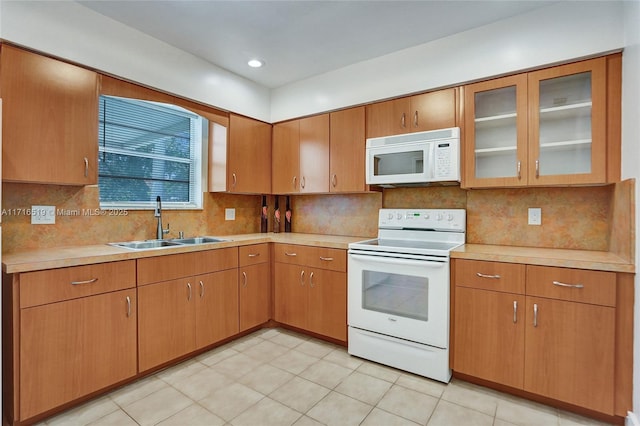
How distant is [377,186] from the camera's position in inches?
116

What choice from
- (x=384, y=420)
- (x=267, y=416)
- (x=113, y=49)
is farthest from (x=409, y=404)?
(x=113, y=49)

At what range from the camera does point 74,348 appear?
1.86m

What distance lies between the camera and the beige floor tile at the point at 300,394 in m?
1.98

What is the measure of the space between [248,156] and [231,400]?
211cm

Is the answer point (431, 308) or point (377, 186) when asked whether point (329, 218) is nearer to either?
point (377, 186)

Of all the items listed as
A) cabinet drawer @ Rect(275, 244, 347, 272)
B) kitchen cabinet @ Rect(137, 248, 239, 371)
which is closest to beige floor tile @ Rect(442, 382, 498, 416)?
cabinet drawer @ Rect(275, 244, 347, 272)

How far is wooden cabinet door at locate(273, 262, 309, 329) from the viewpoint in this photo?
115 inches

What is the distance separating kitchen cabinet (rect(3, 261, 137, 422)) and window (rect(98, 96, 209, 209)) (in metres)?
0.82

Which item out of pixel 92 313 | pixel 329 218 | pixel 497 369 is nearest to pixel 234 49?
pixel 329 218

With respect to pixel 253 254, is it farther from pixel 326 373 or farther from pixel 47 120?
pixel 47 120

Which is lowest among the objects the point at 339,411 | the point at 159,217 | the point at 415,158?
the point at 339,411

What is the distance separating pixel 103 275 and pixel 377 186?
2.13 metres

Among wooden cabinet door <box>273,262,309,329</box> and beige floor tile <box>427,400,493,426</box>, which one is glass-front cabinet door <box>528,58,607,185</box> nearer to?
beige floor tile <box>427,400,493,426</box>

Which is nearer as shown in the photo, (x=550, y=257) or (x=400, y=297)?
(x=550, y=257)
